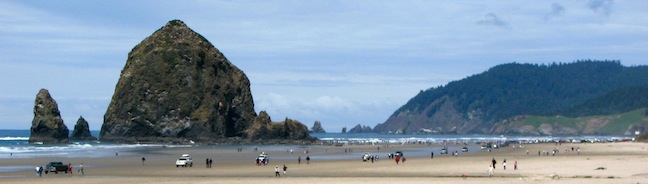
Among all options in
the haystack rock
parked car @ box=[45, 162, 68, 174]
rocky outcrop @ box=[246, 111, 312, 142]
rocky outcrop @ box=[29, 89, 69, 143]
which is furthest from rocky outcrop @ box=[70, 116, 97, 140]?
parked car @ box=[45, 162, 68, 174]

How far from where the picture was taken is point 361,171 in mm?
65875

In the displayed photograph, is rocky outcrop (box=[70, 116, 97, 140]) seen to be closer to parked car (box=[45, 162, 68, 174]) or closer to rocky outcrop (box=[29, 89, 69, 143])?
rocky outcrop (box=[29, 89, 69, 143])

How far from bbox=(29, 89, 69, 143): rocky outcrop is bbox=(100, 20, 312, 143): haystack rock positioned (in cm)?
809

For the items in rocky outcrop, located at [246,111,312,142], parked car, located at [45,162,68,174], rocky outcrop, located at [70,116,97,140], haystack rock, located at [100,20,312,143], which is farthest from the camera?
rocky outcrop, located at [70,116,97,140]

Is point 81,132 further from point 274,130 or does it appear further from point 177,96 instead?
point 274,130

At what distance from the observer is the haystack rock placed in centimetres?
16750

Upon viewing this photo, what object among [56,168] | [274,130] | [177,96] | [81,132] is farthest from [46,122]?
[56,168]

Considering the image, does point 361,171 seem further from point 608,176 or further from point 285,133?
point 285,133

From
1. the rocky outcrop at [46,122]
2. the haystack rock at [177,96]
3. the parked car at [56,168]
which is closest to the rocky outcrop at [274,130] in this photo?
the haystack rock at [177,96]

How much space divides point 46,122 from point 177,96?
24689mm

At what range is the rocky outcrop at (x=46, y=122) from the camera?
16725 centimetres

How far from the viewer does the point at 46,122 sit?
169 meters

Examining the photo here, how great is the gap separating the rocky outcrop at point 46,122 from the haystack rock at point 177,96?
26.5 feet

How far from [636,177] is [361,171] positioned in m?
21.6
